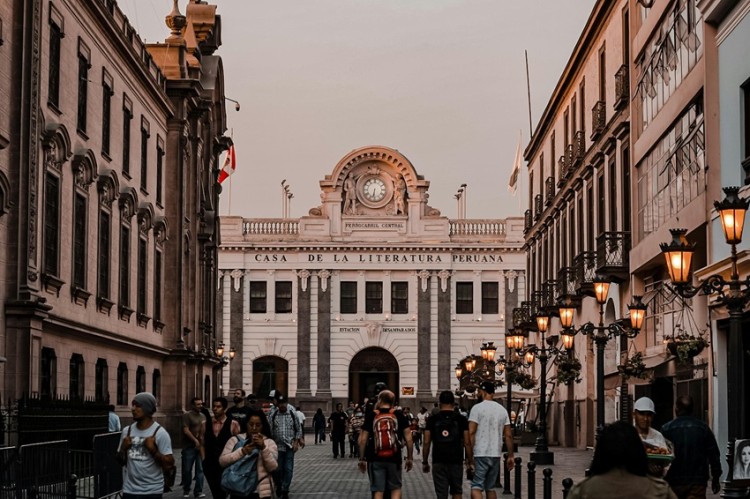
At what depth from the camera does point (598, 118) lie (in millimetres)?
38250

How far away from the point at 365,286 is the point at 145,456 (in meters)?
63.1

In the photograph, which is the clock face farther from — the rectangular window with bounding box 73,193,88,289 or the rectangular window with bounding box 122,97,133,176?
the rectangular window with bounding box 73,193,88,289

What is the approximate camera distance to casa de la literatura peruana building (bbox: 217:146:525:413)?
7525 cm

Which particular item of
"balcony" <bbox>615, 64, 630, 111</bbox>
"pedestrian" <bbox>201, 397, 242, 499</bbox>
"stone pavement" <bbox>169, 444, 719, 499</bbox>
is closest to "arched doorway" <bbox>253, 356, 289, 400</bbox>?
"stone pavement" <bbox>169, 444, 719, 499</bbox>

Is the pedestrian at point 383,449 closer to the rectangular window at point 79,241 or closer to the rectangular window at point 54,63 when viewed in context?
the rectangular window at point 54,63

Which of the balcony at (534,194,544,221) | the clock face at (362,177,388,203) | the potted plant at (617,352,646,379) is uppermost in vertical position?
the clock face at (362,177,388,203)

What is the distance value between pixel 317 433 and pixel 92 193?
24965 mm

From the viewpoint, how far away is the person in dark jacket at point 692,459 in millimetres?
14164

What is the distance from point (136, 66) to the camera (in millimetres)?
39656

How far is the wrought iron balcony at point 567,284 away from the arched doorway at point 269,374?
33203 millimetres

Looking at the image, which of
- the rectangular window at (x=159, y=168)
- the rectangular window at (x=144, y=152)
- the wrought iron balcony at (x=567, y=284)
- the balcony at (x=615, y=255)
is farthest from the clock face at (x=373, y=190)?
the balcony at (x=615, y=255)

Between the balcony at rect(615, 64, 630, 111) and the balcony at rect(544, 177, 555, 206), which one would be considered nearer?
the balcony at rect(615, 64, 630, 111)

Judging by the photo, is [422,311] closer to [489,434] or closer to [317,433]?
[317,433]

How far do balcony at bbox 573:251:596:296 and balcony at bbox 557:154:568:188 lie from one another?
18.3 ft
